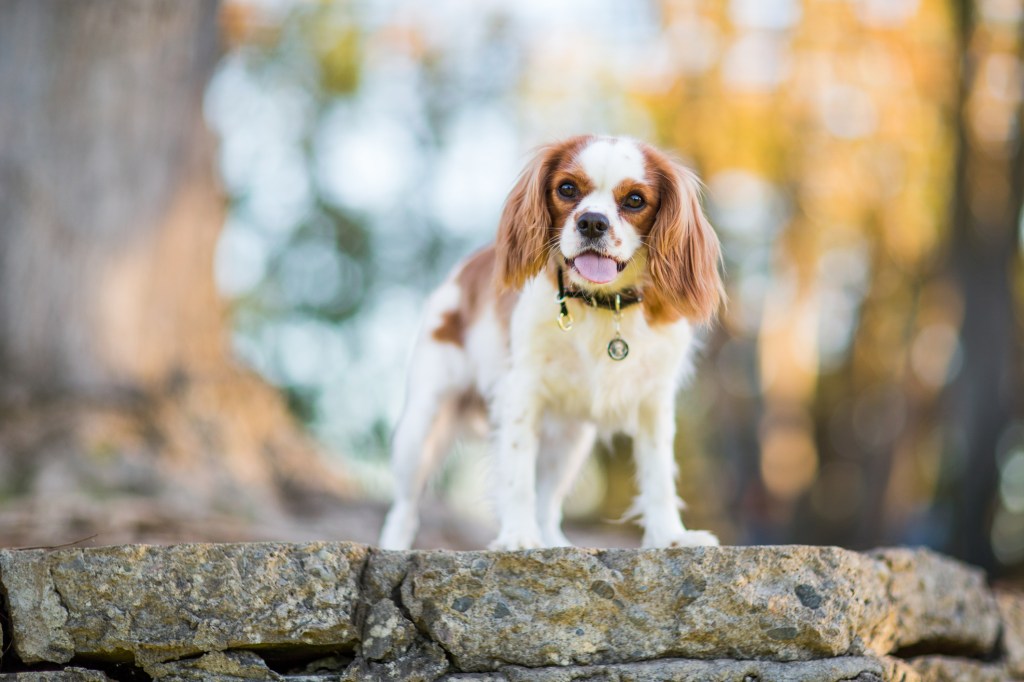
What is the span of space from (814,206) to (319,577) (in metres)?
14.5

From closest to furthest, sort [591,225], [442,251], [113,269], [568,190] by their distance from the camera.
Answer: [591,225] < [568,190] < [113,269] < [442,251]

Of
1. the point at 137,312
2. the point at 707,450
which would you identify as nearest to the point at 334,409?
the point at 137,312

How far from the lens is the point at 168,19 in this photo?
7.18 m

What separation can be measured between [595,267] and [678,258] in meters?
0.36

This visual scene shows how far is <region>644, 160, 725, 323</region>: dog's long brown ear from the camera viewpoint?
391 cm

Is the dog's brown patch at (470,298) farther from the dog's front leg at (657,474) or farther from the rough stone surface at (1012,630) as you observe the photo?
the rough stone surface at (1012,630)

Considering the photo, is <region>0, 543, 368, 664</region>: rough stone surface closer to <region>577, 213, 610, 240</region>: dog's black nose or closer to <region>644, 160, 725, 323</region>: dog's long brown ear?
<region>577, 213, 610, 240</region>: dog's black nose

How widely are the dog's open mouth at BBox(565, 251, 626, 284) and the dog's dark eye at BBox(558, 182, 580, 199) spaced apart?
286 millimetres

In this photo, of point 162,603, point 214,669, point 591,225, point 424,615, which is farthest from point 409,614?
point 591,225

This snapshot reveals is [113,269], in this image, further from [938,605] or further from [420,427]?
[938,605]

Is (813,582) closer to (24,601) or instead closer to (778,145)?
(24,601)

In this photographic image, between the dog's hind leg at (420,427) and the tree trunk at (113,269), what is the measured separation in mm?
1799

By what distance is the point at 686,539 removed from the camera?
3809 millimetres

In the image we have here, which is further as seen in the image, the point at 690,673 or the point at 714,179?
the point at 714,179
